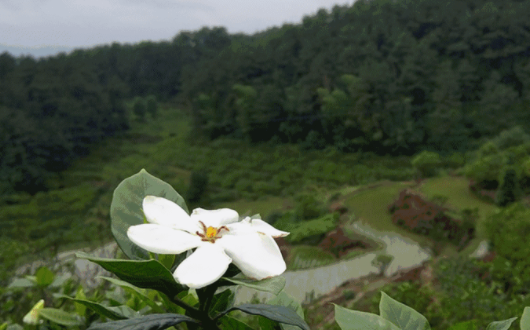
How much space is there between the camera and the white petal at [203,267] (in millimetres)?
217

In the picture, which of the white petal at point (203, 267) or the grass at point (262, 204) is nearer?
the white petal at point (203, 267)

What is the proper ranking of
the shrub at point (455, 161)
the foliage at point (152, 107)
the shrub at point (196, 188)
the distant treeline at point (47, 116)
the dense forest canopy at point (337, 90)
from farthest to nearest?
the foliage at point (152, 107), the dense forest canopy at point (337, 90), the distant treeline at point (47, 116), the shrub at point (196, 188), the shrub at point (455, 161)

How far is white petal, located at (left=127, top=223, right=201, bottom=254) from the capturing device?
238 mm

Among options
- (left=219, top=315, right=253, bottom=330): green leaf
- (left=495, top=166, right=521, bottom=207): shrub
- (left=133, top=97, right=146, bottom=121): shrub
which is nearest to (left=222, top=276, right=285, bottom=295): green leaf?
(left=219, top=315, right=253, bottom=330): green leaf

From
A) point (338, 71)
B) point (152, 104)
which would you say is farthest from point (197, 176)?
point (152, 104)

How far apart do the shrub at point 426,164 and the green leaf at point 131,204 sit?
27.7ft

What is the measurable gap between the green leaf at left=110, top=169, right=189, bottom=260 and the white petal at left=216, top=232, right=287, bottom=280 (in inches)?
3.4

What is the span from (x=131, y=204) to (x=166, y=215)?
5 cm

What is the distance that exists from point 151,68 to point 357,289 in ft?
52.4

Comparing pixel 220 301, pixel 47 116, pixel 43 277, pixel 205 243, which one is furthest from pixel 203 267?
pixel 47 116

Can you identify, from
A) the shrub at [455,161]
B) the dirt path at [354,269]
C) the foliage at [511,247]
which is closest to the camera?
the foliage at [511,247]

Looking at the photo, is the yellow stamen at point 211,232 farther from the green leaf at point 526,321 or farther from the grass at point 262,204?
the grass at point 262,204

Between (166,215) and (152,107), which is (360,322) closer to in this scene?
(166,215)

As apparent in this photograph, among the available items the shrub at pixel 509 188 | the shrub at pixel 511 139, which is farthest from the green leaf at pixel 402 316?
the shrub at pixel 511 139
